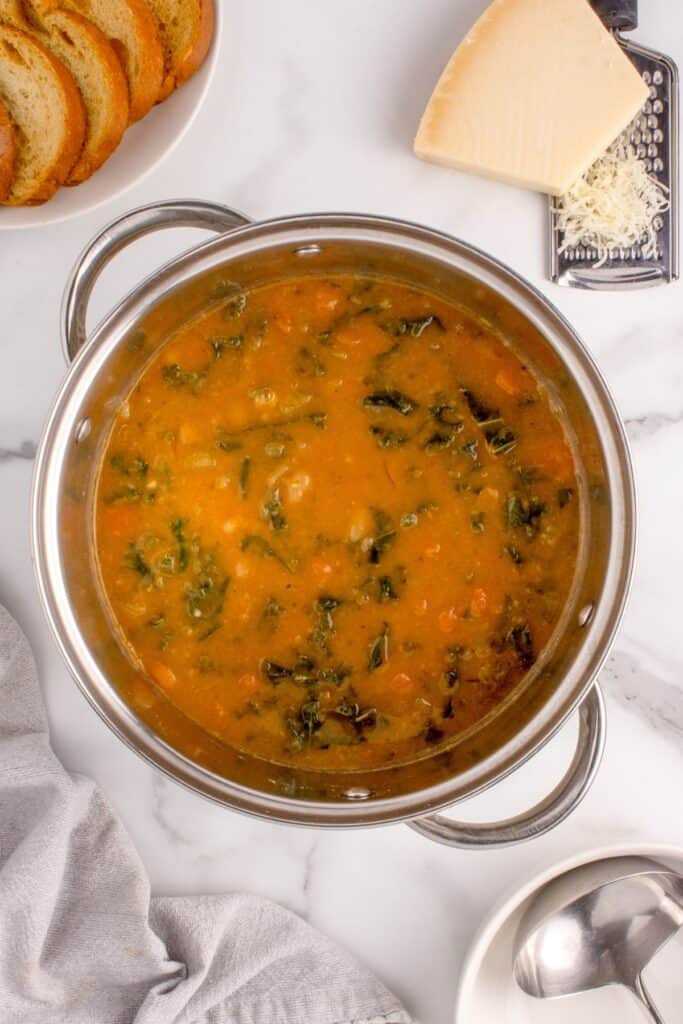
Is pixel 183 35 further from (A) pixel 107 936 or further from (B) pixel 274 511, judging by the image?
(A) pixel 107 936

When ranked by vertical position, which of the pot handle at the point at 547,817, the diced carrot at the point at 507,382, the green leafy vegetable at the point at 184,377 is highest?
the green leafy vegetable at the point at 184,377

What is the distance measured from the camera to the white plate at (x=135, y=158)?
6.49 ft

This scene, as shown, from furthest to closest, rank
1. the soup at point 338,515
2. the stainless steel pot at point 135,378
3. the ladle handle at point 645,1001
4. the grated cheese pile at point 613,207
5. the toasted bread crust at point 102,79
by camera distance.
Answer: the ladle handle at point 645,1001 < the grated cheese pile at point 613,207 < the toasted bread crust at point 102,79 < the soup at point 338,515 < the stainless steel pot at point 135,378

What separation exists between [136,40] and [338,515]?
0.98 m

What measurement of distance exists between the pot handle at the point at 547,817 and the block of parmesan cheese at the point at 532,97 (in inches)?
41.6

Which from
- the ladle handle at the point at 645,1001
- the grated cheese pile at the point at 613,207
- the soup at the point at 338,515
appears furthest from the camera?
the ladle handle at the point at 645,1001

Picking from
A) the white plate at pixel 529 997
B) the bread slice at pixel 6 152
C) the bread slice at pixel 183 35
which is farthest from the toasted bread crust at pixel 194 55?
the white plate at pixel 529 997

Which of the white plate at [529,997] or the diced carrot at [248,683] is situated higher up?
the diced carrot at [248,683]

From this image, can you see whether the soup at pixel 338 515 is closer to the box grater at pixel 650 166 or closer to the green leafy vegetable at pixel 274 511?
the green leafy vegetable at pixel 274 511

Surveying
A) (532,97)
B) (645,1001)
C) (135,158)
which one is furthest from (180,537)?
(645,1001)

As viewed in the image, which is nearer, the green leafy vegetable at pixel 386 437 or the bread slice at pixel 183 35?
the green leafy vegetable at pixel 386 437

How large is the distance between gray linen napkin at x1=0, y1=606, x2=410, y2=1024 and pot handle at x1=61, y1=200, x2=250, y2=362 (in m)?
0.66

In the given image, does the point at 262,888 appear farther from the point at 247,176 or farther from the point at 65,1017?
the point at 247,176

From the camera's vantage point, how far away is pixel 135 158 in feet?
6.58
